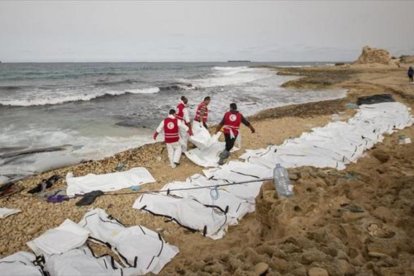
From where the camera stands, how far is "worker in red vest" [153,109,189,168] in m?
6.93

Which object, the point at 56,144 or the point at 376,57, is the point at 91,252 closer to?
the point at 56,144

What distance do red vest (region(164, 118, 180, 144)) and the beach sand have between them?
76cm

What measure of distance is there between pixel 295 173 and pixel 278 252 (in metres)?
2.04

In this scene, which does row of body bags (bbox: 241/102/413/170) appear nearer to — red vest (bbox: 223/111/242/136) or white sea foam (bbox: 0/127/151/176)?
red vest (bbox: 223/111/242/136)

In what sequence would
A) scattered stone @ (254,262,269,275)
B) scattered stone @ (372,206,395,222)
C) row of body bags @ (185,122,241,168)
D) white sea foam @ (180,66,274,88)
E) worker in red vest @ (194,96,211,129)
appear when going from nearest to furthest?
scattered stone @ (254,262,269,275) < scattered stone @ (372,206,395,222) < row of body bags @ (185,122,241,168) < worker in red vest @ (194,96,211,129) < white sea foam @ (180,66,274,88)

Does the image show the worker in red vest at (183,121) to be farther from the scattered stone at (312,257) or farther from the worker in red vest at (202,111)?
the scattered stone at (312,257)

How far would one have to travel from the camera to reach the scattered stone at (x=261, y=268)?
280cm

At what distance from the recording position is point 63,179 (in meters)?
6.66

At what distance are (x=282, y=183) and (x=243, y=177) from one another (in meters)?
1.51

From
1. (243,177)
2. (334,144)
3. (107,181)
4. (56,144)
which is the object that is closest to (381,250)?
(243,177)

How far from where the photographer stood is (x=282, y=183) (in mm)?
4465

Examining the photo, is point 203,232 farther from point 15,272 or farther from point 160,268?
point 15,272

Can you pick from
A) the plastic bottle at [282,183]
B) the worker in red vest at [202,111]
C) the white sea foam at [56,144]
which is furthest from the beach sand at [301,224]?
the worker in red vest at [202,111]

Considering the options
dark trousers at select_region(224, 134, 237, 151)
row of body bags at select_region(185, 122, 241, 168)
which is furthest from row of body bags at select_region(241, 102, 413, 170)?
row of body bags at select_region(185, 122, 241, 168)
